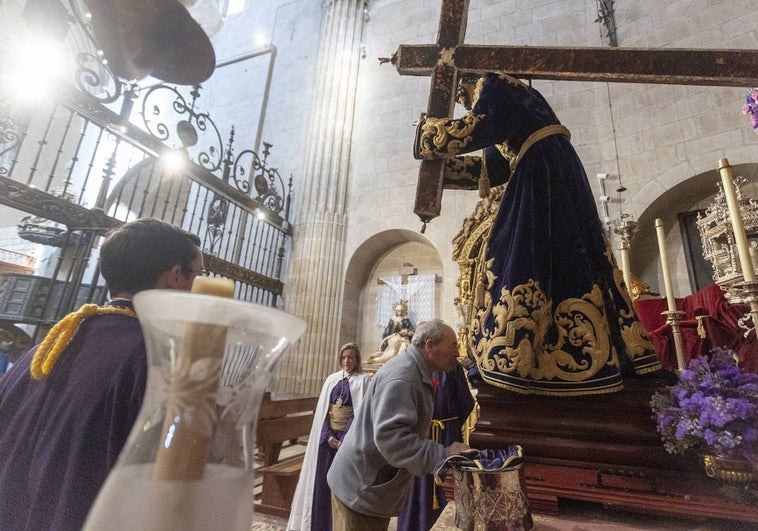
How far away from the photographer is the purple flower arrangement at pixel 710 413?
0.91m

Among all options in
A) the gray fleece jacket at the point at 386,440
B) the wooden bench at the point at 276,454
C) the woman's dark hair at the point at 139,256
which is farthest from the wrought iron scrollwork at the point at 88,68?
the gray fleece jacket at the point at 386,440

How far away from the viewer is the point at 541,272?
1248 mm

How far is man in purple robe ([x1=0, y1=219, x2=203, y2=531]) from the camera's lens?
759 millimetres

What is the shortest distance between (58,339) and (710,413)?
1.54 m

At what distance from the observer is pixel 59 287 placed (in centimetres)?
472

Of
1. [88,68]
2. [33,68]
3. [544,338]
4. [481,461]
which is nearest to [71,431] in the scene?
[481,461]

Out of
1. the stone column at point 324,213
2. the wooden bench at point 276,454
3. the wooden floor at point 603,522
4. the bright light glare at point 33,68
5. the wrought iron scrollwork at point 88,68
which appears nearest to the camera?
the wooden floor at point 603,522

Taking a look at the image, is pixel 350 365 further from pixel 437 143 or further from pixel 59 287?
pixel 59 287

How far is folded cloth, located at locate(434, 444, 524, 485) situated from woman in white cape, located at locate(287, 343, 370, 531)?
1.81m

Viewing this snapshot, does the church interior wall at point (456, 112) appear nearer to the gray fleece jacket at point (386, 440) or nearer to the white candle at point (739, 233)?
the white candle at point (739, 233)

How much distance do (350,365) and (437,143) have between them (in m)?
2.51

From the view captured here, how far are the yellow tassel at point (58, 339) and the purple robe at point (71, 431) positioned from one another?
0.02 m

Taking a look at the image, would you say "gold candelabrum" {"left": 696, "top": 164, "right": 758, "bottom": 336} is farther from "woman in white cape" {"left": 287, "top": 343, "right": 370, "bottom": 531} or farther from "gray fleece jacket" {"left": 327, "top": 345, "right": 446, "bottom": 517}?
"woman in white cape" {"left": 287, "top": 343, "right": 370, "bottom": 531}

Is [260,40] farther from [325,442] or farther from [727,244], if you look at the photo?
[727,244]
